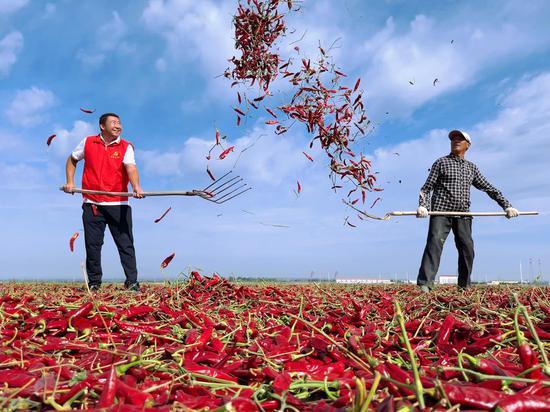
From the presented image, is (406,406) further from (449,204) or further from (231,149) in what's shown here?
(449,204)

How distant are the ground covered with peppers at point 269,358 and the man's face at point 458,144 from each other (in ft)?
12.8

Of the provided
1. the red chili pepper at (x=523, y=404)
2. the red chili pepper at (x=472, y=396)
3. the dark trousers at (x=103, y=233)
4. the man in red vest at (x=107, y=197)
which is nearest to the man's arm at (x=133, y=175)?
the man in red vest at (x=107, y=197)

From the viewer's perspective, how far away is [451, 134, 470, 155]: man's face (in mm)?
8891

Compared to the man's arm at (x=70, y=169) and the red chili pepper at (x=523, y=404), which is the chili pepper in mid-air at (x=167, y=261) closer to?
the man's arm at (x=70, y=169)

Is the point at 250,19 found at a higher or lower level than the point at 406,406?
higher

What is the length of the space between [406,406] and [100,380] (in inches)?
57.2

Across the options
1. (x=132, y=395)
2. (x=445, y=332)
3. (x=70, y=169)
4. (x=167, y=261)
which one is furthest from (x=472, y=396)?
(x=70, y=169)

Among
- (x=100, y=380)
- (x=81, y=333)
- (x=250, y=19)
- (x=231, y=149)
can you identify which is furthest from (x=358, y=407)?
(x=250, y=19)

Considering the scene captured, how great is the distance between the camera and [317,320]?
14.0 ft

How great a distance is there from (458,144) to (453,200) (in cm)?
93

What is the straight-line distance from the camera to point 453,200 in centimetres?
873

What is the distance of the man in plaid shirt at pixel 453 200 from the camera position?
853cm

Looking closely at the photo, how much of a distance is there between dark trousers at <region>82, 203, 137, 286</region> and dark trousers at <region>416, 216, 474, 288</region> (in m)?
4.36

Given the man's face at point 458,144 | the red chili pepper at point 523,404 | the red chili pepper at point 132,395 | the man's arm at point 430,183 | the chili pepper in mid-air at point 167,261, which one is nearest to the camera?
the red chili pepper at point 523,404
